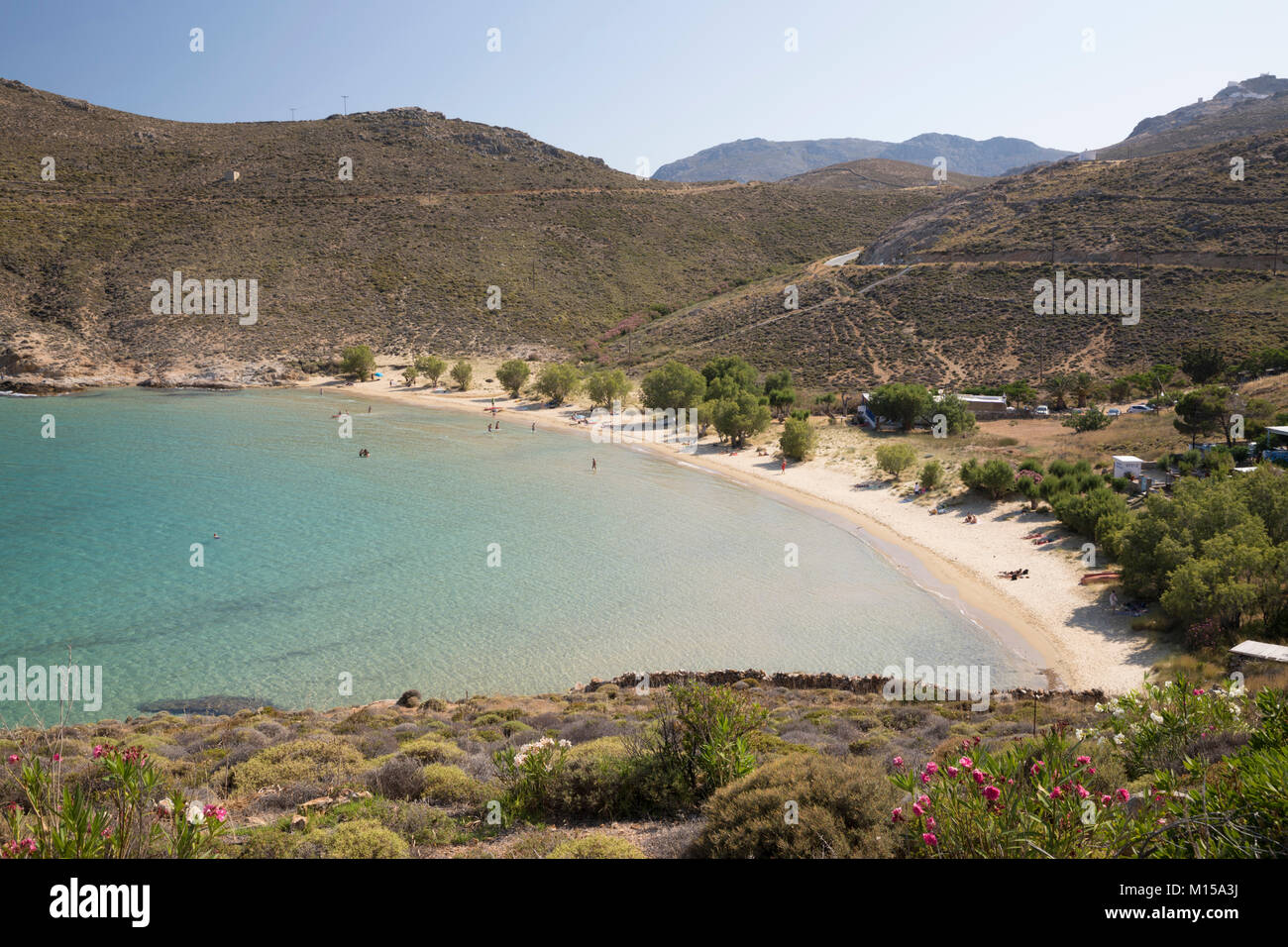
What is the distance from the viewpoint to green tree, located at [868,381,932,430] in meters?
45.8

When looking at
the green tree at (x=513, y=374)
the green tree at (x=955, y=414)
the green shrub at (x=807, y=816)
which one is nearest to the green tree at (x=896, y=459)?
the green tree at (x=955, y=414)

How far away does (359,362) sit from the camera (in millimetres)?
66875

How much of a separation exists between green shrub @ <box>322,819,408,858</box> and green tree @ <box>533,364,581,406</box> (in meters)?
54.7

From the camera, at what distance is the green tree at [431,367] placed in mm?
65500

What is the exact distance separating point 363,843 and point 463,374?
59.0 metres

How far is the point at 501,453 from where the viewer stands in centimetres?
4541

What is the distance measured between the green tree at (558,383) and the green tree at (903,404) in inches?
992

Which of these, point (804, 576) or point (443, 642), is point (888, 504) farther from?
Result: point (443, 642)

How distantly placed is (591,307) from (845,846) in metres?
79.0

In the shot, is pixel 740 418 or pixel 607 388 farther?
pixel 607 388

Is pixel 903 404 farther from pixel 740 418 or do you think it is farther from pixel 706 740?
pixel 706 740

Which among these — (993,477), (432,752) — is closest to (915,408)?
(993,477)

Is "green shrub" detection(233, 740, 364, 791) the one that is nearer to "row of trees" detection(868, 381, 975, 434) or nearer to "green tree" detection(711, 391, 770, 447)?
"green tree" detection(711, 391, 770, 447)

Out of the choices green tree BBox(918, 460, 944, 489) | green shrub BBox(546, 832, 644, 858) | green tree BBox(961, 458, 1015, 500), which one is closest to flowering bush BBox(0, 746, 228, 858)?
green shrub BBox(546, 832, 644, 858)
